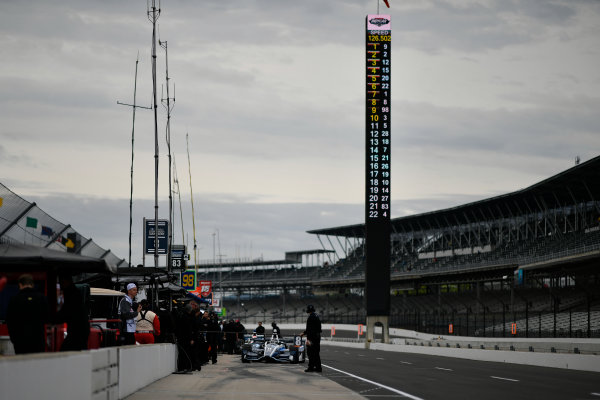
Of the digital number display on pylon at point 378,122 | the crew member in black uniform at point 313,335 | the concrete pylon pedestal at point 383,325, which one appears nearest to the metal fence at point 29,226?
the crew member in black uniform at point 313,335

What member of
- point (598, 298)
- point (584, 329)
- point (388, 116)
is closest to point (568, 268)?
point (598, 298)

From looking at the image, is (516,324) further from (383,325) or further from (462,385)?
(462,385)

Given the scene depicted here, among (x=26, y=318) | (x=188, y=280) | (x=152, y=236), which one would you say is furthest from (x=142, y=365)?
(x=188, y=280)

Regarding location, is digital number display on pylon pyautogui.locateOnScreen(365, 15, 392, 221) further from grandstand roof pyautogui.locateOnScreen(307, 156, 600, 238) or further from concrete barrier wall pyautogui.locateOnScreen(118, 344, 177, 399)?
concrete barrier wall pyautogui.locateOnScreen(118, 344, 177, 399)

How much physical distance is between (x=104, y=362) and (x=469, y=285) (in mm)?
76986

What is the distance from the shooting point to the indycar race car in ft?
102

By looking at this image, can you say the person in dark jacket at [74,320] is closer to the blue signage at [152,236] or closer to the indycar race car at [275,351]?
the blue signage at [152,236]

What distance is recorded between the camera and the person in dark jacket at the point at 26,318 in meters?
10.6

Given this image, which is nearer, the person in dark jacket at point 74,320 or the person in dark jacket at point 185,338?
the person in dark jacket at point 74,320

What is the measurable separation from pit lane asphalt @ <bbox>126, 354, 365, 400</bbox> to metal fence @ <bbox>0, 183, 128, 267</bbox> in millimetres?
3513

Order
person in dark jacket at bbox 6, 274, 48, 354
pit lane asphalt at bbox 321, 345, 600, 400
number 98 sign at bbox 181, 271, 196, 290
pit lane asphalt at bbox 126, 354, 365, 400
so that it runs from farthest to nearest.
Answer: number 98 sign at bbox 181, 271, 196, 290 → pit lane asphalt at bbox 321, 345, 600, 400 → pit lane asphalt at bbox 126, 354, 365, 400 → person in dark jacket at bbox 6, 274, 48, 354

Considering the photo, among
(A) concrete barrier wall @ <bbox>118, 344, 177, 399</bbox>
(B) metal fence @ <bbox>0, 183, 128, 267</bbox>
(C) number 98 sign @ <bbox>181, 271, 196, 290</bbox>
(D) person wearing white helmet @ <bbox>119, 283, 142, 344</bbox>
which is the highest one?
(B) metal fence @ <bbox>0, 183, 128, 267</bbox>

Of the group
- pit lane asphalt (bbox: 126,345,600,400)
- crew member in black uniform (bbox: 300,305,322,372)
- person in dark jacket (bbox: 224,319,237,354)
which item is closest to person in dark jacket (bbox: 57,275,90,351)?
pit lane asphalt (bbox: 126,345,600,400)

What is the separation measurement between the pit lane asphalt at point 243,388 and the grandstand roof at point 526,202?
40491mm
